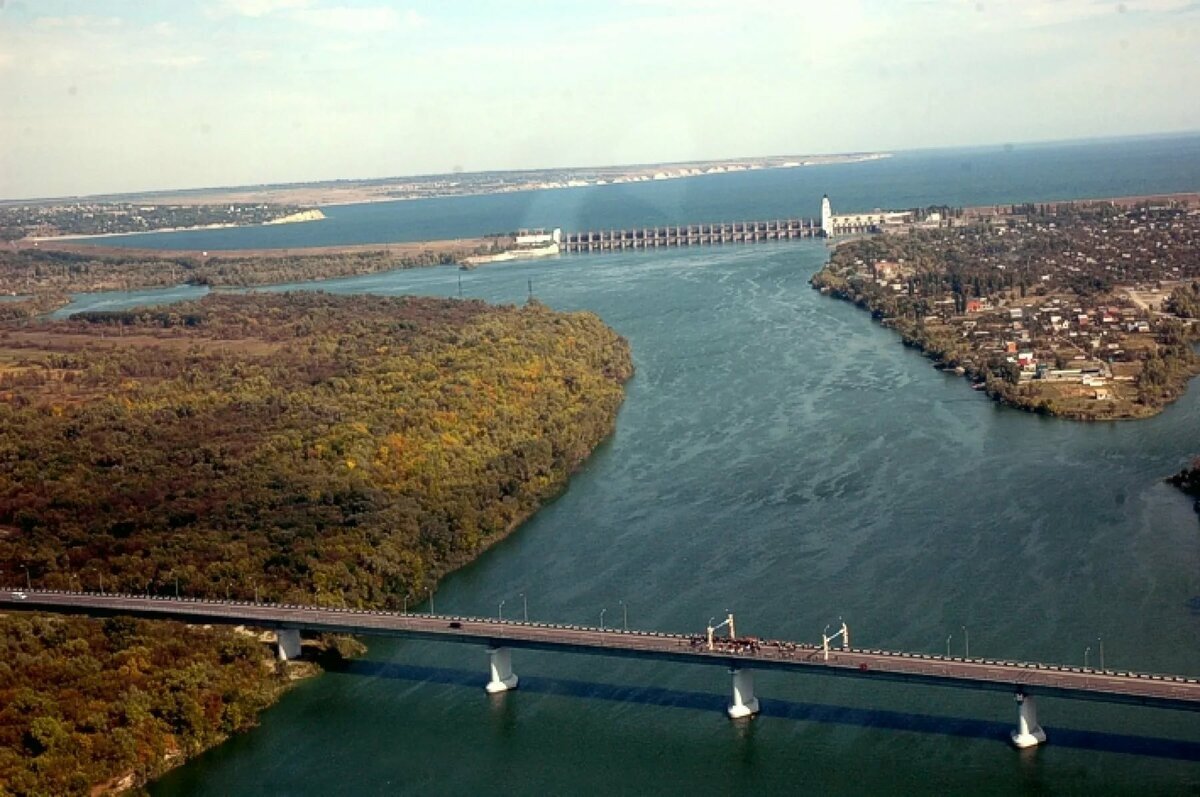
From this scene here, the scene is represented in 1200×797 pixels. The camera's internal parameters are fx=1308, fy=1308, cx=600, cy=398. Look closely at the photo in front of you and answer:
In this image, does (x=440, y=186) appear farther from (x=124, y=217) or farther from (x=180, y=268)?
(x=180, y=268)

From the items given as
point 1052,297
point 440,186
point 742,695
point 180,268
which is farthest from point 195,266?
A: point 440,186

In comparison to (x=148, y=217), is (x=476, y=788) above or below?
below

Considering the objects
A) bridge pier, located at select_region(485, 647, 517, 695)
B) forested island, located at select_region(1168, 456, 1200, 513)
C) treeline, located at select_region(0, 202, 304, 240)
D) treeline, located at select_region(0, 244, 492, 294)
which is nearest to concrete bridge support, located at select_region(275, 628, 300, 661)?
bridge pier, located at select_region(485, 647, 517, 695)

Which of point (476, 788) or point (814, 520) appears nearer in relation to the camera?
point (476, 788)

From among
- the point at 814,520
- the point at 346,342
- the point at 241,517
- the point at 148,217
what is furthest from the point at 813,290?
the point at 148,217

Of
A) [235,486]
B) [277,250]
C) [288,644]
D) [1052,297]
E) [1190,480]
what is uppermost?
[277,250]

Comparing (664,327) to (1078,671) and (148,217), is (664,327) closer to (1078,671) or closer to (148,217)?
(1078,671)
